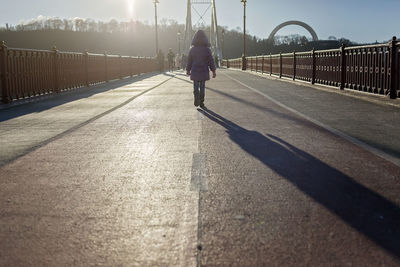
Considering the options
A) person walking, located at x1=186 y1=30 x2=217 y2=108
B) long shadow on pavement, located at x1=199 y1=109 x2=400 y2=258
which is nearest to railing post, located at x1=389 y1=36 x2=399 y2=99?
person walking, located at x1=186 y1=30 x2=217 y2=108

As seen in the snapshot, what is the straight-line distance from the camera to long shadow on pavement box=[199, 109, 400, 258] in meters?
3.06

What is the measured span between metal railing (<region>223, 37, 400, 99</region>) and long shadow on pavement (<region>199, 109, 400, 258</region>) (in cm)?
682

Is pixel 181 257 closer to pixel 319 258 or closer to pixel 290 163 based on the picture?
pixel 319 258

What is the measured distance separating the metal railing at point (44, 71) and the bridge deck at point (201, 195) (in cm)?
556

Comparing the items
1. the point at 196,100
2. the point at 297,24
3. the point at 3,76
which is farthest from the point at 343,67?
the point at 297,24

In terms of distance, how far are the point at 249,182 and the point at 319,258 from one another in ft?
5.50

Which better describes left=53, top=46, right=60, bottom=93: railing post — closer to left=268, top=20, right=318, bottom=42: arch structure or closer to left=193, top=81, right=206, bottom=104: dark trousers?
left=193, top=81, right=206, bottom=104: dark trousers

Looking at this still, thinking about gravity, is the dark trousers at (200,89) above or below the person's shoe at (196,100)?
above

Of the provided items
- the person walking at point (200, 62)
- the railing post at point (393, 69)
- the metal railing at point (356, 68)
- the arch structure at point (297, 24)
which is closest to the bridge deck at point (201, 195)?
the person walking at point (200, 62)

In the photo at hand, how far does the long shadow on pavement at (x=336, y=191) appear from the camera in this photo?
3.06 meters

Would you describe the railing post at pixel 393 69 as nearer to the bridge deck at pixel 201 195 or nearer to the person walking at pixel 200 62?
the bridge deck at pixel 201 195

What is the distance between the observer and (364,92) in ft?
44.9

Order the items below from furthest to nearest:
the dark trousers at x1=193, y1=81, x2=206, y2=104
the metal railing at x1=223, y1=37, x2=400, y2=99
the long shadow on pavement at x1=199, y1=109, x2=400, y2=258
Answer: the metal railing at x1=223, y1=37, x2=400, y2=99, the dark trousers at x1=193, y1=81, x2=206, y2=104, the long shadow on pavement at x1=199, y1=109, x2=400, y2=258

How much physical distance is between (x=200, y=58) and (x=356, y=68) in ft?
19.8
